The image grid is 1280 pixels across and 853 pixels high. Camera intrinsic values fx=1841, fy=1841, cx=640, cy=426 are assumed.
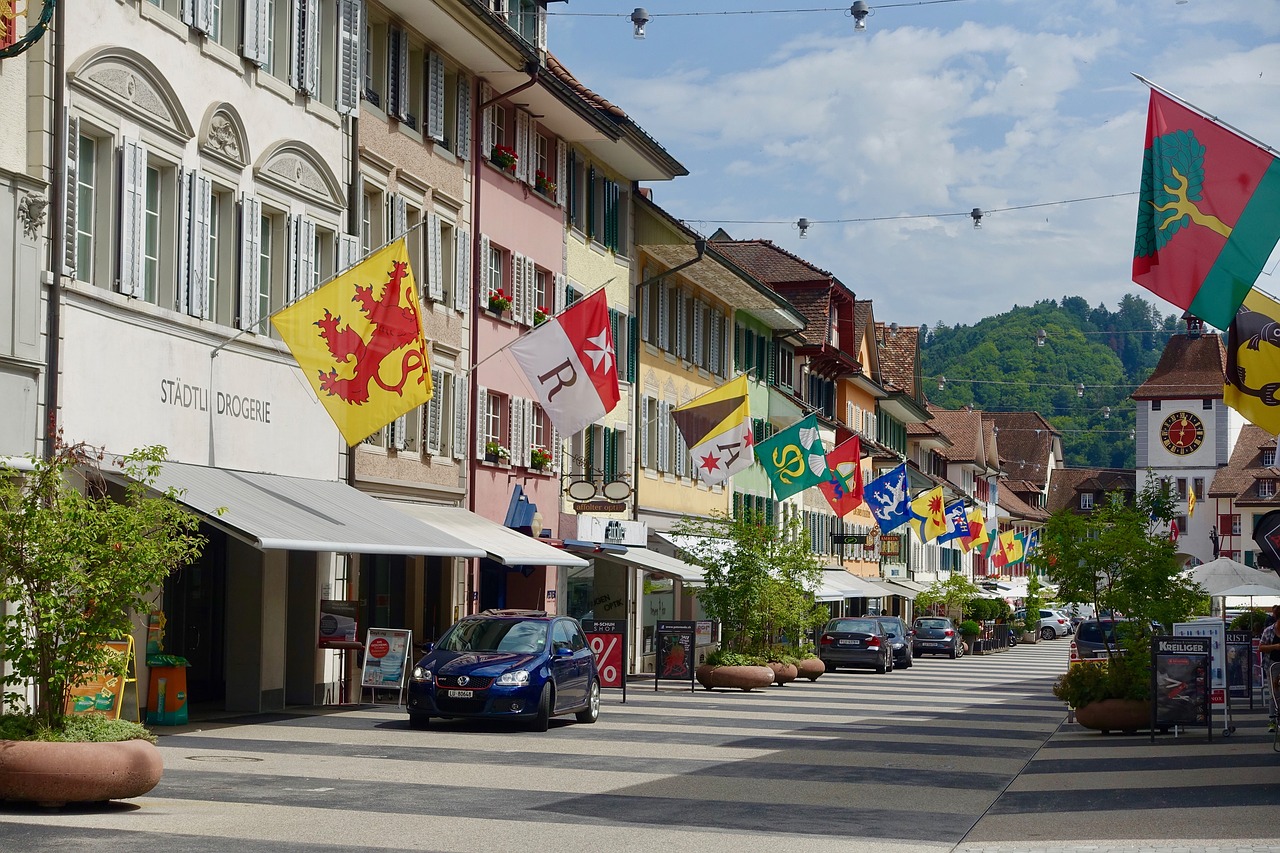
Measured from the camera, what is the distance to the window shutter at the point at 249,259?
80.1 feet

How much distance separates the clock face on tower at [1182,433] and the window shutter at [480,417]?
10404cm

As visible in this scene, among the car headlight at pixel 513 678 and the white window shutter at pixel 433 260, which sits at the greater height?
the white window shutter at pixel 433 260

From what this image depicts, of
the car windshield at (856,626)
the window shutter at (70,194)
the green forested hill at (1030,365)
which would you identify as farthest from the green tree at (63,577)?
the green forested hill at (1030,365)

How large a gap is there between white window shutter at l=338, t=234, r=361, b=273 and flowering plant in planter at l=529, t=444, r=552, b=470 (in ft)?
29.6

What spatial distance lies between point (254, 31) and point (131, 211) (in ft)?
14.7

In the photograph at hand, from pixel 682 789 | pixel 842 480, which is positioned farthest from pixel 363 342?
pixel 842 480

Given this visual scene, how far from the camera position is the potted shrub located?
13.1m

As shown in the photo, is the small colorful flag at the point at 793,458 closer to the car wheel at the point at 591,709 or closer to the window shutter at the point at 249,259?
the car wheel at the point at 591,709

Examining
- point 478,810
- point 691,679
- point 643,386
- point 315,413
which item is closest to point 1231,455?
point 643,386

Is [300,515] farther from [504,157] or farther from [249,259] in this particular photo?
[504,157]

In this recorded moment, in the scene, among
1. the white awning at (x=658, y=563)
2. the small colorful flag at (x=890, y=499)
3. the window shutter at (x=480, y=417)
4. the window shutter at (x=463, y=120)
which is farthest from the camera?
the small colorful flag at (x=890, y=499)

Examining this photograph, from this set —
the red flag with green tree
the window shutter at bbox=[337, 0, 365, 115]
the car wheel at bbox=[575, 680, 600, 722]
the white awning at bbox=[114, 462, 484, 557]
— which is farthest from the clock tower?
the red flag with green tree

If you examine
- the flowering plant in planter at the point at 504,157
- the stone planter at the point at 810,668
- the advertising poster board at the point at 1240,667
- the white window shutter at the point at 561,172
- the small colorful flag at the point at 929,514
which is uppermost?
the white window shutter at the point at 561,172

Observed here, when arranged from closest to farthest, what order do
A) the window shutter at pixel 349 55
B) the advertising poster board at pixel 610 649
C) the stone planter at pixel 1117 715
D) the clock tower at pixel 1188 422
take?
1. the stone planter at pixel 1117 715
2. the window shutter at pixel 349 55
3. the advertising poster board at pixel 610 649
4. the clock tower at pixel 1188 422
